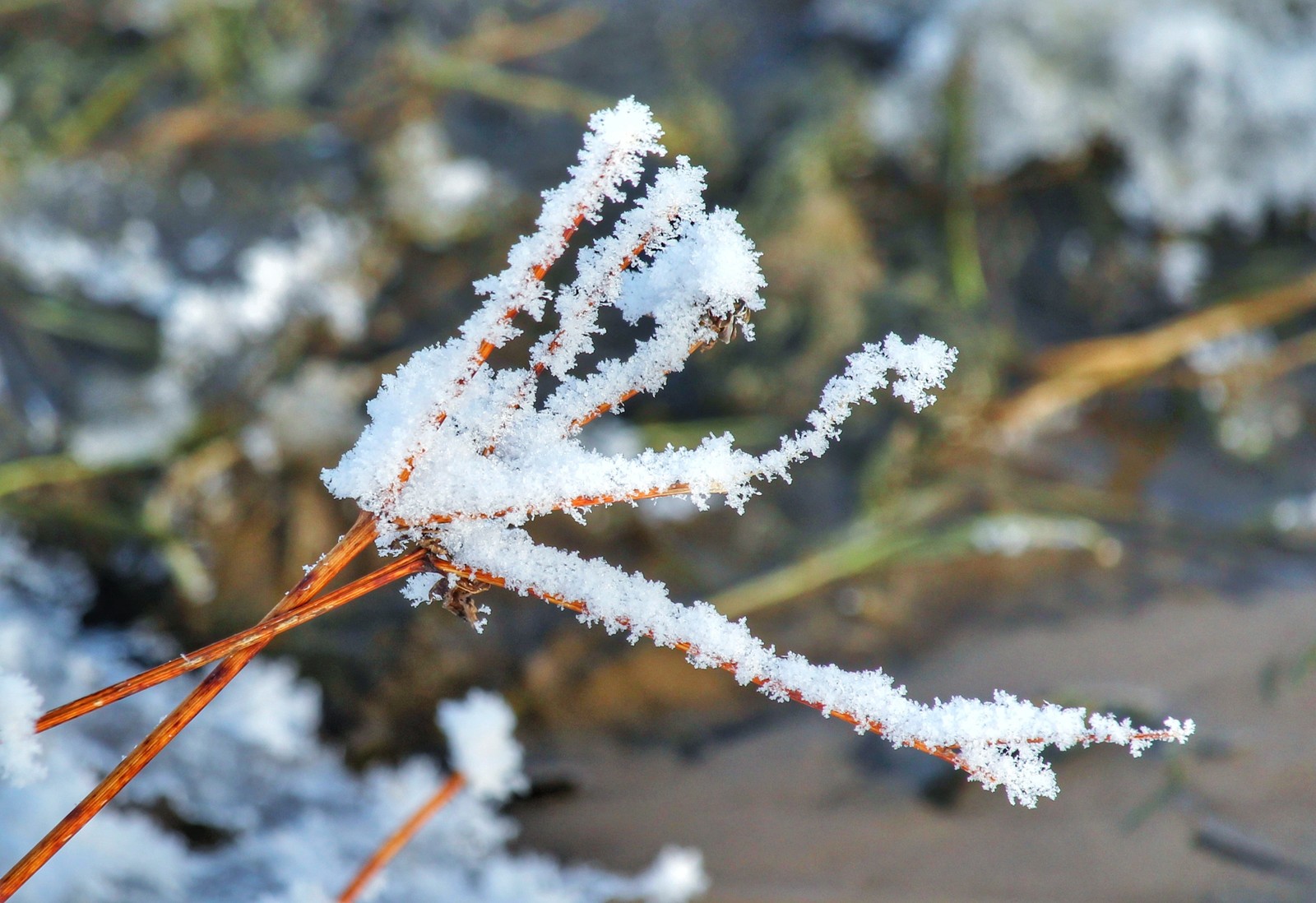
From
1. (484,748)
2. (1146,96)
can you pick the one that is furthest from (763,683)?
(1146,96)

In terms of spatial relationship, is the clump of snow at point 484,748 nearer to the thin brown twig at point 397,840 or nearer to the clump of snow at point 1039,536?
the thin brown twig at point 397,840

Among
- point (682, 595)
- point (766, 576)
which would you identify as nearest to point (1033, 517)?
point (766, 576)

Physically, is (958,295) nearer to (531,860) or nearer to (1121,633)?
(1121,633)

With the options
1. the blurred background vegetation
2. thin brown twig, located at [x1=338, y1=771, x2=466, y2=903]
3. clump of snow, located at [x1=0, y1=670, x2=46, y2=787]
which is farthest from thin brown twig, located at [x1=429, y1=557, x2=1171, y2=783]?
the blurred background vegetation

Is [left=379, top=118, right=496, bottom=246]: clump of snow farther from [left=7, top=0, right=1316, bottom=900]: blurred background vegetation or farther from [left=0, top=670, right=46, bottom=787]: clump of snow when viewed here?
[left=0, top=670, right=46, bottom=787]: clump of snow

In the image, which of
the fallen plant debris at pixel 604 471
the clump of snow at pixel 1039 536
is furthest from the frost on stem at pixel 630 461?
the clump of snow at pixel 1039 536
